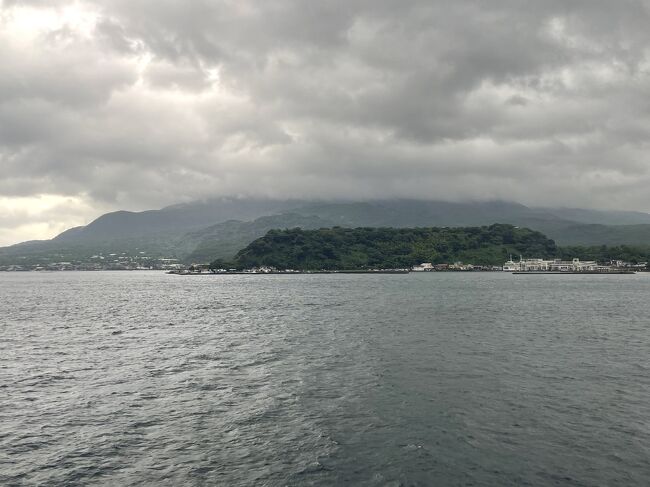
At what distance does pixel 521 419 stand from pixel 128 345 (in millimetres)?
57834

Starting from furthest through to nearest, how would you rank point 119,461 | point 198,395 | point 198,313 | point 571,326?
point 198,313, point 571,326, point 198,395, point 119,461

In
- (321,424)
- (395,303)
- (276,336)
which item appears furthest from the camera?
(395,303)

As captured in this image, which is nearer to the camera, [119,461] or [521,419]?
[119,461]

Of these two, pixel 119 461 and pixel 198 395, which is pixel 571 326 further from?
pixel 119 461

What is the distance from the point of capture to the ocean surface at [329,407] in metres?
27.9

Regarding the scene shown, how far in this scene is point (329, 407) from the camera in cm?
3959

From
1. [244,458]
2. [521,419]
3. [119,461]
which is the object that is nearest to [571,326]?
[521,419]

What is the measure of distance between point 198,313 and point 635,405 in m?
97.5

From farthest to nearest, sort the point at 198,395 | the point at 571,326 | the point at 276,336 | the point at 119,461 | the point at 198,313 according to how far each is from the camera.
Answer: the point at 198,313 < the point at 571,326 < the point at 276,336 < the point at 198,395 < the point at 119,461

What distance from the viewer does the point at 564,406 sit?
39.2 metres

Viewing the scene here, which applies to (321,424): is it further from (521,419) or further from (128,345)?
(128,345)

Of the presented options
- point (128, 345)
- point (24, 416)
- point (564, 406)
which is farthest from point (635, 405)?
point (128, 345)

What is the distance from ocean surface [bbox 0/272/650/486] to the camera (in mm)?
27906

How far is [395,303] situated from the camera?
135 metres
